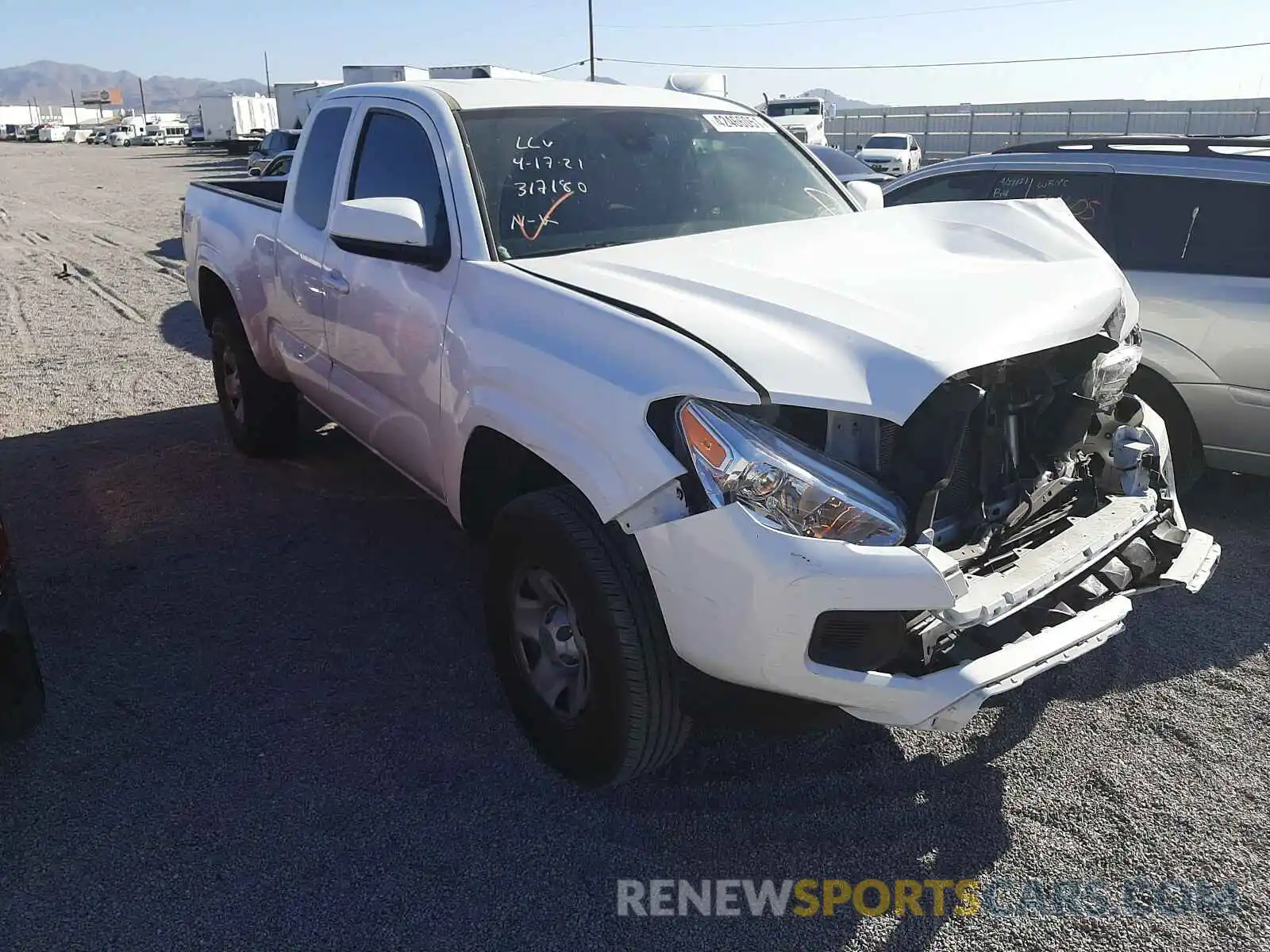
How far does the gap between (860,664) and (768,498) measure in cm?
43

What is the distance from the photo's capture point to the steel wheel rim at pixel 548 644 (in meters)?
2.74

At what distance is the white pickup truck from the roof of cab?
2 centimetres

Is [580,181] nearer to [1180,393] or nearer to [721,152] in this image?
[721,152]

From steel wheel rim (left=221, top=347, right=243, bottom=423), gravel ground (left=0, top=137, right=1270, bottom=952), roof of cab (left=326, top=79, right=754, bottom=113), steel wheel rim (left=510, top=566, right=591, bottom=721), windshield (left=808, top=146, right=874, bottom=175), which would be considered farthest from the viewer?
windshield (left=808, top=146, right=874, bottom=175)

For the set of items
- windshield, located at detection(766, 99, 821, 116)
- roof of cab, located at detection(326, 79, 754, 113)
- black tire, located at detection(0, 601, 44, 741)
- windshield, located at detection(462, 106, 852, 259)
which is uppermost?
windshield, located at detection(766, 99, 821, 116)

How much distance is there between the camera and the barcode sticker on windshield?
3992 millimetres

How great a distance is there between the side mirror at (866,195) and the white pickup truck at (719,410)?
6.6 inches

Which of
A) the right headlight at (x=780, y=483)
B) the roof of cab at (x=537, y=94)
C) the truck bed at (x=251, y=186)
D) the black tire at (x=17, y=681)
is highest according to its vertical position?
the roof of cab at (x=537, y=94)

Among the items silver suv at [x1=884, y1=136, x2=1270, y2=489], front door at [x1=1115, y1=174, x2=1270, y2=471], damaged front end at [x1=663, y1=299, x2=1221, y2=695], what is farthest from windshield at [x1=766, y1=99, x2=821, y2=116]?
damaged front end at [x1=663, y1=299, x2=1221, y2=695]

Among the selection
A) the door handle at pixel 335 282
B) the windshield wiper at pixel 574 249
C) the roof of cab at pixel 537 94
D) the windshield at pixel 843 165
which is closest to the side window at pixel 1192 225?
the roof of cab at pixel 537 94

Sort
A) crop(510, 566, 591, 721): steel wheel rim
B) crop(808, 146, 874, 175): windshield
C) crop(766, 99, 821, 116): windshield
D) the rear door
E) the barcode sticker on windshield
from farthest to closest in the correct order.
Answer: crop(766, 99, 821, 116): windshield, crop(808, 146, 874, 175): windshield, the rear door, the barcode sticker on windshield, crop(510, 566, 591, 721): steel wheel rim

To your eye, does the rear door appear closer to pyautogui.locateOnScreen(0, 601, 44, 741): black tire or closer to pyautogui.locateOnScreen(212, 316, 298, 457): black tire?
pyautogui.locateOnScreen(212, 316, 298, 457): black tire

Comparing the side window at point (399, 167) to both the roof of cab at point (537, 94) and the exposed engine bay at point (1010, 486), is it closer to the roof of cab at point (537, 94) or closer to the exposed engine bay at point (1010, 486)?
the roof of cab at point (537, 94)

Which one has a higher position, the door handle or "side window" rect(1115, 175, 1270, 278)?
"side window" rect(1115, 175, 1270, 278)
